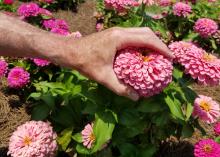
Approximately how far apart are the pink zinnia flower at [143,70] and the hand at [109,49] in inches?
1.2

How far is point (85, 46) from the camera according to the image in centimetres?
199

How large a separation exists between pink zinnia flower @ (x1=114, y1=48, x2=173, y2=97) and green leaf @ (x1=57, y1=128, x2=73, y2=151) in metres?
0.67

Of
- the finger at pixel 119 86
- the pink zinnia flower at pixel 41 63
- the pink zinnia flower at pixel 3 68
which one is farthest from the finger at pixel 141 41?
the pink zinnia flower at pixel 3 68

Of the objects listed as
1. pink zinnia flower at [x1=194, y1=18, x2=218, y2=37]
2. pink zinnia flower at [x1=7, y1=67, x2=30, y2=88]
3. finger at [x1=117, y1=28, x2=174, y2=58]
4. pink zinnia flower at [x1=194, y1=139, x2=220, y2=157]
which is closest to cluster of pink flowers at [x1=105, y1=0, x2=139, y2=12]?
pink zinnia flower at [x1=194, y1=18, x2=218, y2=37]

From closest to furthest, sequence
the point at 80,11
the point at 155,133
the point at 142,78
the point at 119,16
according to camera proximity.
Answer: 1. the point at 142,78
2. the point at 155,133
3. the point at 119,16
4. the point at 80,11

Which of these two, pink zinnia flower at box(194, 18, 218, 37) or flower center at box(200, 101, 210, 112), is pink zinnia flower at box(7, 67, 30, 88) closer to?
flower center at box(200, 101, 210, 112)

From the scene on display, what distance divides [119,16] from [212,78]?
7.67ft

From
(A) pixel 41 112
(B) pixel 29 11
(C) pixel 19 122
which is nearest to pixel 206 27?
(B) pixel 29 11

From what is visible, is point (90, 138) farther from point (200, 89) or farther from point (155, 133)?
point (200, 89)

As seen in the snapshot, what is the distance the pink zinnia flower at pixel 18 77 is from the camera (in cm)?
317

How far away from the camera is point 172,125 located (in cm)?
247

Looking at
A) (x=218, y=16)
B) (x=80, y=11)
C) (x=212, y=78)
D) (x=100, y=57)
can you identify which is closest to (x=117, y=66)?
(x=100, y=57)

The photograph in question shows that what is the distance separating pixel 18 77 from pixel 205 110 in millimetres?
1426

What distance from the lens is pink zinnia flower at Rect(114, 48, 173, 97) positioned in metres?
1.85
